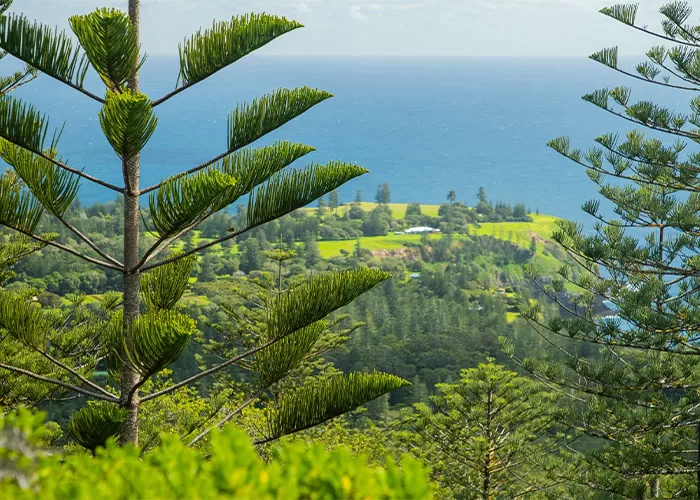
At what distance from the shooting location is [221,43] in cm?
362

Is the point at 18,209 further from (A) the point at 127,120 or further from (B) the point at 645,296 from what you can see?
(B) the point at 645,296

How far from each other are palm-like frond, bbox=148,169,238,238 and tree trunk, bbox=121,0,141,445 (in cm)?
18

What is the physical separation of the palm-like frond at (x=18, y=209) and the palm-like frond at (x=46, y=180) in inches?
2.4

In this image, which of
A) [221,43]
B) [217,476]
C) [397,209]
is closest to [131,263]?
[221,43]

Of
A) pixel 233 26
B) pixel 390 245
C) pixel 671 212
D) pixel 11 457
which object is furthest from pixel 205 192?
pixel 390 245

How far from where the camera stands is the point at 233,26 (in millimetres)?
3631

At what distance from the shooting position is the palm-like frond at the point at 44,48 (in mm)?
3293

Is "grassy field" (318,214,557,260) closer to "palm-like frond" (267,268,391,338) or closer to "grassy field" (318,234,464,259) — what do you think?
"grassy field" (318,234,464,259)

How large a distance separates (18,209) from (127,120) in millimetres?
762

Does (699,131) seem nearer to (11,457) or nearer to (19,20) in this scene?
(19,20)

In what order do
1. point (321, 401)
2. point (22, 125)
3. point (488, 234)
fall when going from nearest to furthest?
point (22, 125)
point (321, 401)
point (488, 234)

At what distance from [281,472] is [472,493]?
9.89 meters

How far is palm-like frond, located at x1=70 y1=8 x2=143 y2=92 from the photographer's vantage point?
3.10 meters

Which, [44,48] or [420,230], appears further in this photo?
[420,230]
